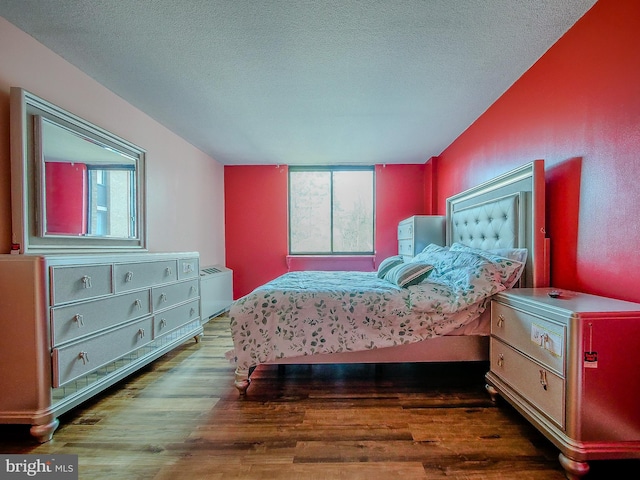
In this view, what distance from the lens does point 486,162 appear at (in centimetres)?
274

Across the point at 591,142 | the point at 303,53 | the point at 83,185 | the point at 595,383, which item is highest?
the point at 303,53

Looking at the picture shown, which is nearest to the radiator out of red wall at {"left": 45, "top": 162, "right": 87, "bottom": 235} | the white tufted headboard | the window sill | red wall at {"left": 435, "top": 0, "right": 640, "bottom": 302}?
the window sill

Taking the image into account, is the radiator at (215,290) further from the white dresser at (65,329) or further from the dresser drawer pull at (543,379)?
the dresser drawer pull at (543,379)

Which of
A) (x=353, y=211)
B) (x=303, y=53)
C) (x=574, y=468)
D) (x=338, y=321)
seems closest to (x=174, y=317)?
(x=338, y=321)

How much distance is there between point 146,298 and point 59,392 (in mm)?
774

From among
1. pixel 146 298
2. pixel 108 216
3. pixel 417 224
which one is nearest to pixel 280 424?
pixel 146 298

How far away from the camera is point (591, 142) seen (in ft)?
5.22

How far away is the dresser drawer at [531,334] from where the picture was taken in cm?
127

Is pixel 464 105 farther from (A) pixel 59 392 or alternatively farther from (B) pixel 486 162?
(A) pixel 59 392

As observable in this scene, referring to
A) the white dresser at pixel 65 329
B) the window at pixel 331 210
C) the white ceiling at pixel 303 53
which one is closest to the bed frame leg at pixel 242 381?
the white dresser at pixel 65 329

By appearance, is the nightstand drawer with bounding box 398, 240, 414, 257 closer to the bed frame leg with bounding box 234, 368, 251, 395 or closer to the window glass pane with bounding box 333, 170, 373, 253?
the window glass pane with bounding box 333, 170, 373, 253

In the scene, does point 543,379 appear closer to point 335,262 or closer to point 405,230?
point 405,230

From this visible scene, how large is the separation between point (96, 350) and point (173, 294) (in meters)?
0.85

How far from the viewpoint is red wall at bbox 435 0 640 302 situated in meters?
1.38
